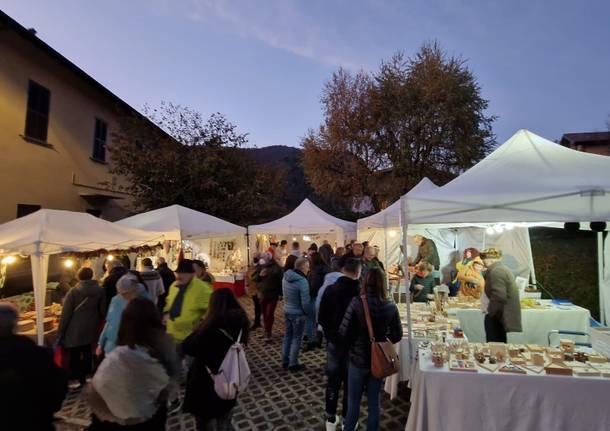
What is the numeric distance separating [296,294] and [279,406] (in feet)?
4.92

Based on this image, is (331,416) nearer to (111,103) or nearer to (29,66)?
(29,66)

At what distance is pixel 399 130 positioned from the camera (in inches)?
714

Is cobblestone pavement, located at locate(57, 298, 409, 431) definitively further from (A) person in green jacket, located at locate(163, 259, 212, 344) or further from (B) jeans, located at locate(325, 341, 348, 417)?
(A) person in green jacket, located at locate(163, 259, 212, 344)

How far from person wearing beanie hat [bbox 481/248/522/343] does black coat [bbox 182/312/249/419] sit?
3.27 meters

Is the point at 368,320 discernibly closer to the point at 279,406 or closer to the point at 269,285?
the point at 279,406

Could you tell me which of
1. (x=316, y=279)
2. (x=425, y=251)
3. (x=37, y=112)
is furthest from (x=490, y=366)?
(x=37, y=112)

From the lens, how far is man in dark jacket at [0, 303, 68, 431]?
5.88 feet

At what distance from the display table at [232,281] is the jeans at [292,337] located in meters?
5.64

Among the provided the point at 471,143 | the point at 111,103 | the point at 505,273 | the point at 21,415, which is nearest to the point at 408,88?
the point at 471,143

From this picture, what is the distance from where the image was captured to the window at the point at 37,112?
955 cm

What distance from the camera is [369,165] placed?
1950 centimetres

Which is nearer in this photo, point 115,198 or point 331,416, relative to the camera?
point 331,416

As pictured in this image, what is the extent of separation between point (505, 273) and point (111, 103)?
48.9 feet

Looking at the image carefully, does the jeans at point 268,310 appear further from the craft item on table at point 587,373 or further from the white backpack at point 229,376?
the craft item on table at point 587,373
